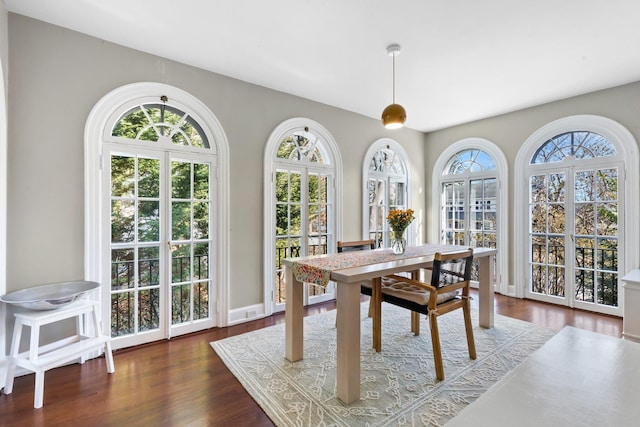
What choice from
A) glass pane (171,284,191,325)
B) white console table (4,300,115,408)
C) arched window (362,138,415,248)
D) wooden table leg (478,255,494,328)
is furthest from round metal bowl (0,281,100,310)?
wooden table leg (478,255,494,328)

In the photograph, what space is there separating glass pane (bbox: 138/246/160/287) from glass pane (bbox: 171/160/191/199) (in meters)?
0.56

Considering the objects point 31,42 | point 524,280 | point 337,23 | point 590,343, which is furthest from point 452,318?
point 31,42

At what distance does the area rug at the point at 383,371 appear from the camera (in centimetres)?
179

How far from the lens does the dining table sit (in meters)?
1.89

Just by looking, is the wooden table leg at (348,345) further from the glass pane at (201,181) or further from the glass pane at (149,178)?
the glass pane at (149,178)

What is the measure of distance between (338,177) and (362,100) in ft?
3.48

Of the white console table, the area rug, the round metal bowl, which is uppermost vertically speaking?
the round metal bowl

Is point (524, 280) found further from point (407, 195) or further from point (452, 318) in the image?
point (407, 195)

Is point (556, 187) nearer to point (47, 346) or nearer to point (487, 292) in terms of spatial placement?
point (487, 292)

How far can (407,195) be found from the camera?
5.07 meters

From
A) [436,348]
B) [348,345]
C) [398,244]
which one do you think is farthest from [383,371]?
[398,244]

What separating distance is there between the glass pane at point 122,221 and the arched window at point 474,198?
14.9 ft

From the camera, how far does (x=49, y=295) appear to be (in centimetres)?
220

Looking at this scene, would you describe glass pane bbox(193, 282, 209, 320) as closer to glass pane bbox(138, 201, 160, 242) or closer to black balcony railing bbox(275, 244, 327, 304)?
glass pane bbox(138, 201, 160, 242)
